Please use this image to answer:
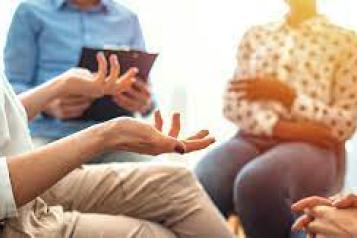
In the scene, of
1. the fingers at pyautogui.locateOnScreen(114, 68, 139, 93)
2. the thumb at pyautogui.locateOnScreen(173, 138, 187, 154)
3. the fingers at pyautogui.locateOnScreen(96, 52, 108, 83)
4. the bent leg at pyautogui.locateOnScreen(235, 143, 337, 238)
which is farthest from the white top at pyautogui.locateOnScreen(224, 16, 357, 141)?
the thumb at pyautogui.locateOnScreen(173, 138, 187, 154)

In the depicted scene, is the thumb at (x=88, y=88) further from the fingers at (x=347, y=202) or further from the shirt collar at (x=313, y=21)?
the shirt collar at (x=313, y=21)

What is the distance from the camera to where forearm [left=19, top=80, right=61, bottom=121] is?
1465 mm

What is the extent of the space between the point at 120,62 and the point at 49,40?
41cm

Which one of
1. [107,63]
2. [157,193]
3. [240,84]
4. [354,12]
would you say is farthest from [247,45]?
[157,193]

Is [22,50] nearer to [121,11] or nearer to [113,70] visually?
[121,11]

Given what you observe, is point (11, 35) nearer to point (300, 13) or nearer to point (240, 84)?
point (240, 84)

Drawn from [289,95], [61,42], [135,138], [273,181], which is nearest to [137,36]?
[61,42]

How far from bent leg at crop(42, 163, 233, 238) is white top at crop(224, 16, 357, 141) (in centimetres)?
93

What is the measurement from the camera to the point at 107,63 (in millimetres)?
1567

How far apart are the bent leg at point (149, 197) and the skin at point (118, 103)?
16.1 inches

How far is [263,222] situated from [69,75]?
37.2 inches

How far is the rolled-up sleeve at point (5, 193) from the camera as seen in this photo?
0.97 m

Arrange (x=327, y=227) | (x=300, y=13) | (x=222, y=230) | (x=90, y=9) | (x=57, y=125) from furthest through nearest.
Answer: (x=300, y=13) → (x=90, y=9) → (x=57, y=125) → (x=222, y=230) → (x=327, y=227)

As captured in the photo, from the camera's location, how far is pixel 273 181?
79.2 inches
